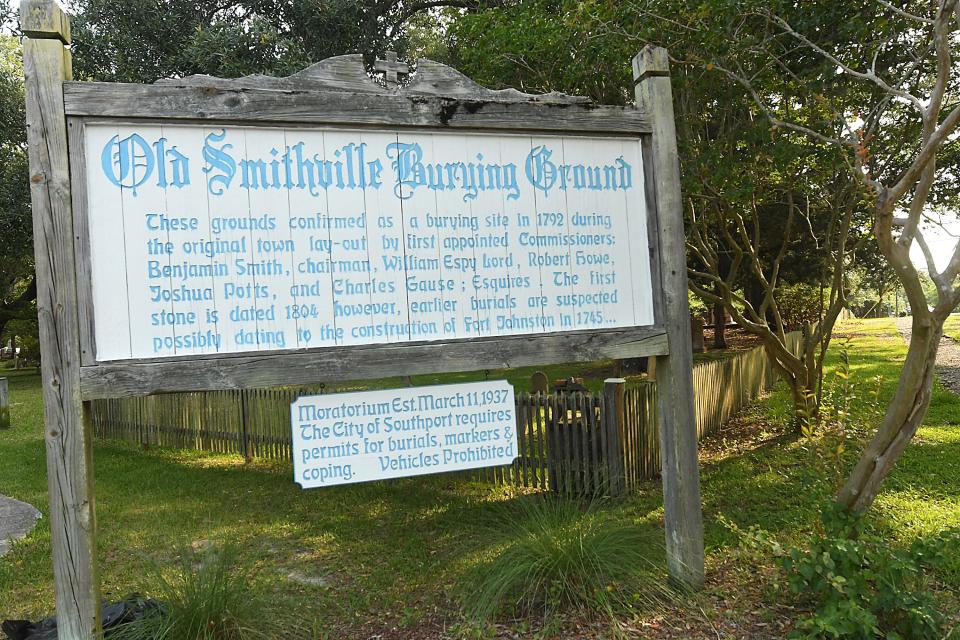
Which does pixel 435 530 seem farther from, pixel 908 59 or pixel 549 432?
pixel 908 59

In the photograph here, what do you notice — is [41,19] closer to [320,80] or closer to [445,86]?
[320,80]

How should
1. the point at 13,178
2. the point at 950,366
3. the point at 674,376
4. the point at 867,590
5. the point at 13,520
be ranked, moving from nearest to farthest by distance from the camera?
the point at 867,590
the point at 674,376
the point at 13,520
the point at 13,178
the point at 950,366

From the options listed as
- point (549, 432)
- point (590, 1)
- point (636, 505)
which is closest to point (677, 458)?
point (636, 505)

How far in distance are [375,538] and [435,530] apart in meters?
0.53

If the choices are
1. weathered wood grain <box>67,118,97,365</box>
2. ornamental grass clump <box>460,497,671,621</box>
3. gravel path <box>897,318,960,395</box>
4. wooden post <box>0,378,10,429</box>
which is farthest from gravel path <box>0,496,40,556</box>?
gravel path <box>897,318,960,395</box>

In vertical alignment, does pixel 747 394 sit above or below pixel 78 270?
below

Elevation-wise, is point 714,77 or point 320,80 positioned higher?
point 714,77

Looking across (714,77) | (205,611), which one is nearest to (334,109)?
(205,611)

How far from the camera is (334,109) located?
12.4ft

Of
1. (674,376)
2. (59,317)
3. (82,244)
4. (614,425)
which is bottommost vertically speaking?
(614,425)

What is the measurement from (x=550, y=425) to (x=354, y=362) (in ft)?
13.3

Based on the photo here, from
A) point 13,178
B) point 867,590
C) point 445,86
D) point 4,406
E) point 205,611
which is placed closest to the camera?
point 205,611

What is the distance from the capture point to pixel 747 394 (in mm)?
12469

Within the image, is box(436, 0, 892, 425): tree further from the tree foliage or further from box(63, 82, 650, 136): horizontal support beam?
the tree foliage
